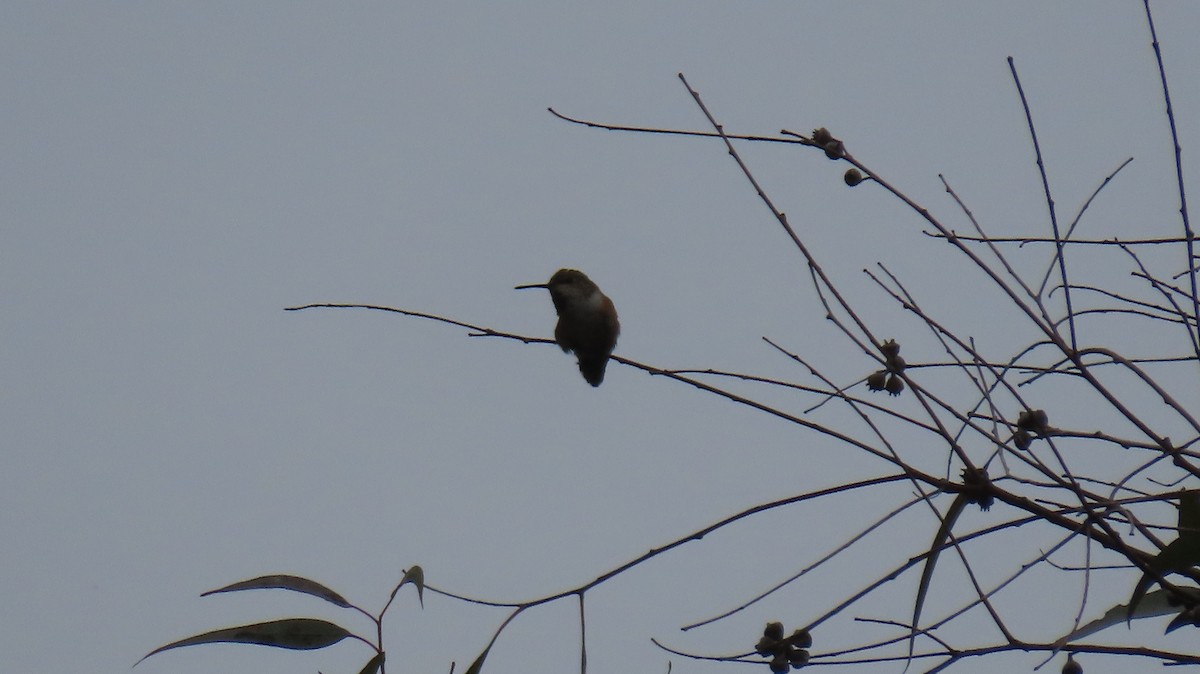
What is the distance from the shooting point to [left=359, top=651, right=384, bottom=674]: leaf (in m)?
2.06

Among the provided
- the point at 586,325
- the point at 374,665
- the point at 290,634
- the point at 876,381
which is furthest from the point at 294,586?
the point at 586,325

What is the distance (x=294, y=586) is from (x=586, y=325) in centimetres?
355

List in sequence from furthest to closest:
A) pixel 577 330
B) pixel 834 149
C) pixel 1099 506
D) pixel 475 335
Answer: pixel 577 330 < pixel 475 335 < pixel 834 149 < pixel 1099 506

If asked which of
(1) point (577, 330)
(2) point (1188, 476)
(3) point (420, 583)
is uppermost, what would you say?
(1) point (577, 330)

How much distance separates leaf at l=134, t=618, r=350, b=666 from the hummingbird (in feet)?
11.0

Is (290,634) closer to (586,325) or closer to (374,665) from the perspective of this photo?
(374,665)

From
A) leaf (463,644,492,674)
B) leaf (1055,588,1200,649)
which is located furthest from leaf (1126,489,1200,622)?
leaf (463,644,492,674)

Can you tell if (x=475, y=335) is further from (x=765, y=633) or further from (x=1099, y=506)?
(x=1099, y=506)

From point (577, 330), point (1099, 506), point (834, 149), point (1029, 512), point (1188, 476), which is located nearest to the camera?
point (1099, 506)

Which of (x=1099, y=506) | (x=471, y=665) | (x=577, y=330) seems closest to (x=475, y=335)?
(x=471, y=665)

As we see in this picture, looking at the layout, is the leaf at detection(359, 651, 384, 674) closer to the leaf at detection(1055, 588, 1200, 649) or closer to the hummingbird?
the leaf at detection(1055, 588, 1200, 649)

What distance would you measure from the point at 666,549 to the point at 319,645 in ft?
2.26

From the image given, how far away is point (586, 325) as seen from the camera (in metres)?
5.76

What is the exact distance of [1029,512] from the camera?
202 centimetres
